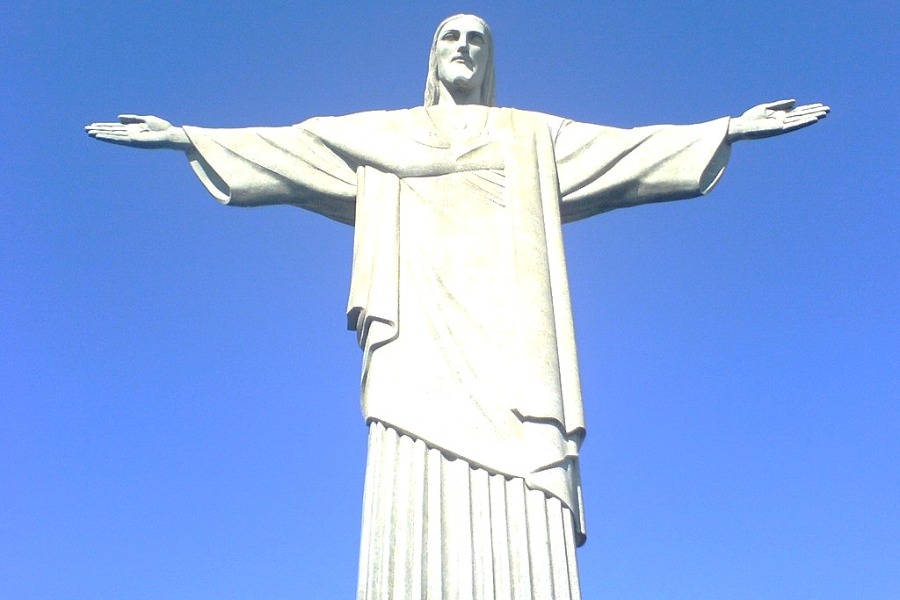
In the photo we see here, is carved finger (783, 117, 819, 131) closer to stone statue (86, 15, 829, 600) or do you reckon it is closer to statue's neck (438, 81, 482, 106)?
stone statue (86, 15, 829, 600)

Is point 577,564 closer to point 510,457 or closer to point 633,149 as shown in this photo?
point 510,457

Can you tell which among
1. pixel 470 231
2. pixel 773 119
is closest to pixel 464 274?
pixel 470 231

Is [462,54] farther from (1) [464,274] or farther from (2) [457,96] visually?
(1) [464,274]

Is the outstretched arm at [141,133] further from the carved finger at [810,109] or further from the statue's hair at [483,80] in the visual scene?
the carved finger at [810,109]

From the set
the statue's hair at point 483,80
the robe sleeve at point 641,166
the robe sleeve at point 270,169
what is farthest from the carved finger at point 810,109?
the robe sleeve at point 270,169

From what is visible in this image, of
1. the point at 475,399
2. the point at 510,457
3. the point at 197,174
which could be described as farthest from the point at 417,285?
the point at 197,174
